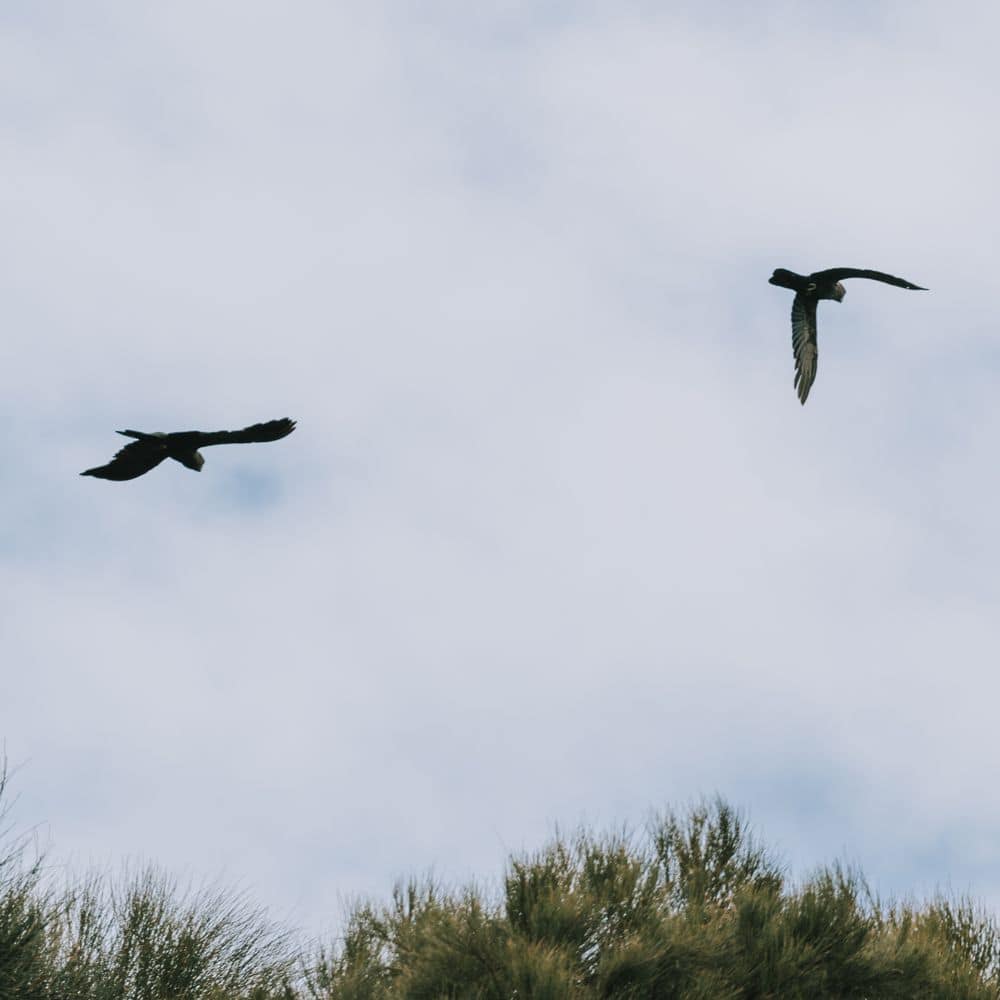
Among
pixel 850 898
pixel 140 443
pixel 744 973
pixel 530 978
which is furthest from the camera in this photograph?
pixel 850 898

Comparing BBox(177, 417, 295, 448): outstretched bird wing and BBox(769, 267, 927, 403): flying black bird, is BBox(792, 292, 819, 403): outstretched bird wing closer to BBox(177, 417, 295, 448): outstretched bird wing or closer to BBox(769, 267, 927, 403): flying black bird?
BBox(769, 267, 927, 403): flying black bird

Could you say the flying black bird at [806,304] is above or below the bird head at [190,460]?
above

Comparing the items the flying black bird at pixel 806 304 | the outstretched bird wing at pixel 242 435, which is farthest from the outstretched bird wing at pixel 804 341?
the outstretched bird wing at pixel 242 435

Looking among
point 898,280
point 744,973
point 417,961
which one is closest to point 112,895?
point 417,961

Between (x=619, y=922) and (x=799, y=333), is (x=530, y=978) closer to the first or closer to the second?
(x=619, y=922)

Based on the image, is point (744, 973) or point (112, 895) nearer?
point (744, 973)

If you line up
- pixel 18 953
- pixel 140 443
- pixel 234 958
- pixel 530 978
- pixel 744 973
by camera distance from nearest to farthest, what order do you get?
pixel 140 443, pixel 530 978, pixel 744 973, pixel 18 953, pixel 234 958

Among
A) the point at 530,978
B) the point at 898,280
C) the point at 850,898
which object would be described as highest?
the point at 898,280

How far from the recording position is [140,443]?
11.5 meters

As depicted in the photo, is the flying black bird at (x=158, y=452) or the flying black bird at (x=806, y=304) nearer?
the flying black bird at (x=158, y=452)

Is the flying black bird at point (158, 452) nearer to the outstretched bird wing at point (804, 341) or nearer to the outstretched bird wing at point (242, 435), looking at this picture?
the outstretched bird wing at point (242, 435)

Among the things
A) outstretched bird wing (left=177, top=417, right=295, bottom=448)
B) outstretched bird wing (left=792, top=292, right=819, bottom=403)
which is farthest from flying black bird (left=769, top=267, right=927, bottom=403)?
outstretched bird wing (left=177, top=417, right=295, bottom=448)

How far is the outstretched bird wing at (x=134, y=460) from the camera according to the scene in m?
11.4

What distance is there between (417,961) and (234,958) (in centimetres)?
634
